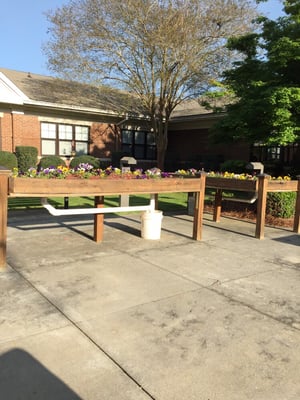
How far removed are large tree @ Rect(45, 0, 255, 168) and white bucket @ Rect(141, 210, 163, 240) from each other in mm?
11580

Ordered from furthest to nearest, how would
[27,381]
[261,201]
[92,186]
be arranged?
[261,201] → [92,186] → [27,381]

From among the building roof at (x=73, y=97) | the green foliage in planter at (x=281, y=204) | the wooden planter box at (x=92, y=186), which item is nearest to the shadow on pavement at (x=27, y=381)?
the wooden planter box at (x=92, y=186)

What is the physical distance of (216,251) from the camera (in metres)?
6.12

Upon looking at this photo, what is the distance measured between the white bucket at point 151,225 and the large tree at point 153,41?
11.6 meters

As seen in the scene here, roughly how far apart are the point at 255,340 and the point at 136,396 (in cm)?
125

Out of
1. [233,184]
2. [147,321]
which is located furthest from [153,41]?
[147,321]

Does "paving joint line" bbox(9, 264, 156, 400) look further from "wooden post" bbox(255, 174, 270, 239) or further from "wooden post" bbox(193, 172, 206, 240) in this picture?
"wooden post" bbox(255, 174, 270, 239)

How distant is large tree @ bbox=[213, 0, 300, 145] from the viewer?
10117mm

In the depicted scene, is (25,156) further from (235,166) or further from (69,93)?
(235,166)

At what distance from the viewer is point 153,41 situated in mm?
16078

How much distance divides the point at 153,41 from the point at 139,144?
7.94 meters

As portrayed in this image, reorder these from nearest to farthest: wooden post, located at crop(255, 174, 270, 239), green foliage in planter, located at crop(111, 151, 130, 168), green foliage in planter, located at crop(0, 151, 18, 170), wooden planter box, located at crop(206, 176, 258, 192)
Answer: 1. wooden post, located at crop(255, 174, 270, 239)
2. wooden planter box, located at crop(206, 176, 258, 192)
3. green foliage in planter, located at crop(0, 151, 18, 170)
4. green foliage in planter, located at crop(111, 151, 130, 168)

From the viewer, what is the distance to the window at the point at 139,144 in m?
22.6

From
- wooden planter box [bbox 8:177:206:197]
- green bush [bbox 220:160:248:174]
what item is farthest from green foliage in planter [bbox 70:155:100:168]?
wooden planter box [bbox 8:177:206:197]
